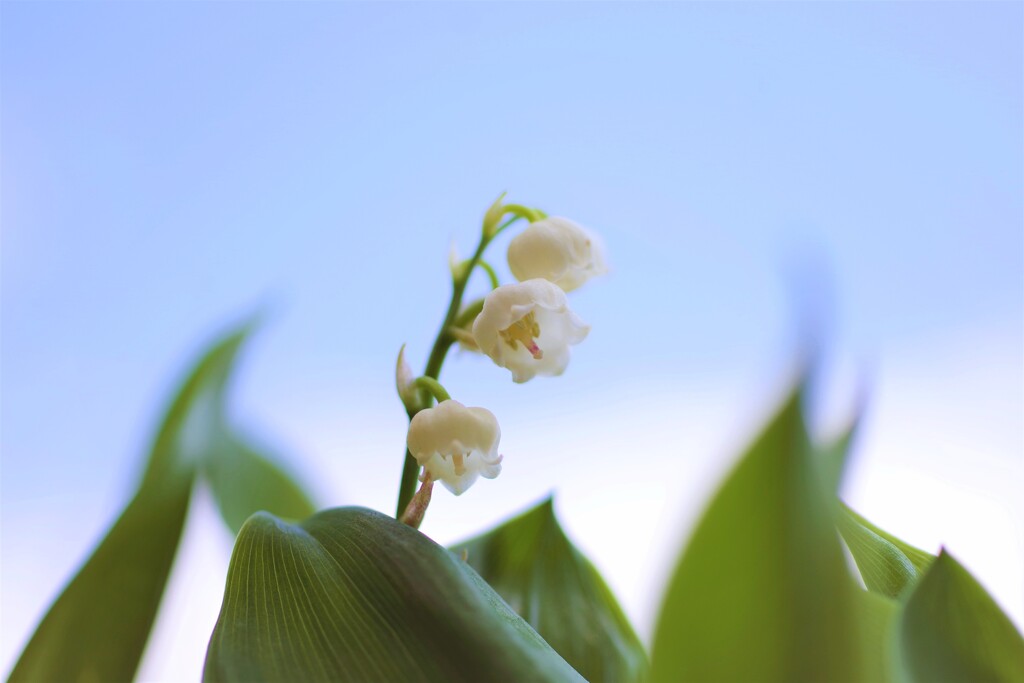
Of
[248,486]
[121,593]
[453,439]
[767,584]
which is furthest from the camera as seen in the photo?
[248,486]

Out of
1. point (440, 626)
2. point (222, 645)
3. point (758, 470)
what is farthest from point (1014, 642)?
point (222, 645)

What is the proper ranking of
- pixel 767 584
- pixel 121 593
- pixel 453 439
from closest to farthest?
1. pixel 767 584
2. pixel 453 439
3. pixel 121 593

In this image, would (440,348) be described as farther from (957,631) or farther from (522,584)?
(957,631)

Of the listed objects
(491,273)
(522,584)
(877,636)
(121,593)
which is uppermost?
(491,273)

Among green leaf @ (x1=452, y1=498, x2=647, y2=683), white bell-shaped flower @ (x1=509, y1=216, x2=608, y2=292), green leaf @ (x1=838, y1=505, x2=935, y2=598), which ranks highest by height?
white bell-shaped flower @ (x1=509, y1=216, x2=608, y2=292)

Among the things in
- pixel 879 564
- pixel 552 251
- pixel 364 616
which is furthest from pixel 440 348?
pixel 879 564

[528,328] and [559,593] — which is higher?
[528,328]

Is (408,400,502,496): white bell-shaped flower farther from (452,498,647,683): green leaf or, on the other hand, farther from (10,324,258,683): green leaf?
(10,324,258,683): green leaf

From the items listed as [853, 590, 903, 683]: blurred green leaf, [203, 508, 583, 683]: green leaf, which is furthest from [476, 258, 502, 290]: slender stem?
[853, 590, 903, 683]: blurred green leaf
